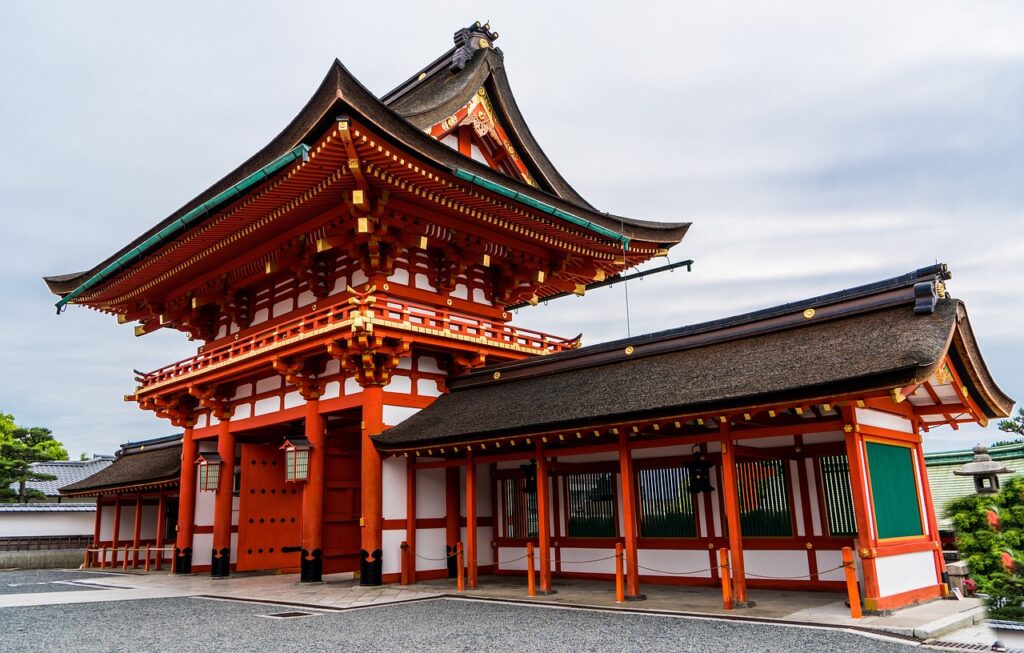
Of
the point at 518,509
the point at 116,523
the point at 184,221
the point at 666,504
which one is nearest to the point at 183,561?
the point at 116,523

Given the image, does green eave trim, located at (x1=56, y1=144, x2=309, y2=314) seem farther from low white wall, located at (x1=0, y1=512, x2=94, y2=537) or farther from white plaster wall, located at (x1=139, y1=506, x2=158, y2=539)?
low white wall, located at (x1=0, y1=512, x2=94, y2=537)

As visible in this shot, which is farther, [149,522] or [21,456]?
[21,456]

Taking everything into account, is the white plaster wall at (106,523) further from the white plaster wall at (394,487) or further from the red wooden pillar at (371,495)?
the white plaster wall at (394,487)

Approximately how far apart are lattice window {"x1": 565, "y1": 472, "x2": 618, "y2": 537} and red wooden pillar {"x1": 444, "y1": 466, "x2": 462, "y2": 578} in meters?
2.75

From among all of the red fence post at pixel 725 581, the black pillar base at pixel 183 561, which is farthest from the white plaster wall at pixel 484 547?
the black pillar base at pixel 183 561

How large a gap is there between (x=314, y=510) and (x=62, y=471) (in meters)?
34.6

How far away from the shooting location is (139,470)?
2597 centimetres

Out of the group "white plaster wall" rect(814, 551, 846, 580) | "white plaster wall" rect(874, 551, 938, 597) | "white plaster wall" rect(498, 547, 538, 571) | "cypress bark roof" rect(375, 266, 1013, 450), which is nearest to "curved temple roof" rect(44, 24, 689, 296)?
"cypress bark roof" rect(375, 266, 1013, 450)

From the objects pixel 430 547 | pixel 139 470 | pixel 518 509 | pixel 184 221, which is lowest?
pixel 430 547

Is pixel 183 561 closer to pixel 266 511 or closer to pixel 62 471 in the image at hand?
pixel 266 511

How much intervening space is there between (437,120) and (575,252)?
4877 mm

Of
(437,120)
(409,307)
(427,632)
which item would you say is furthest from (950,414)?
(437,120)

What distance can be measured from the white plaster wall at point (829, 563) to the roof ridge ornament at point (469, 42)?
15.7 metres

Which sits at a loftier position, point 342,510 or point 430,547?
point 342,510
